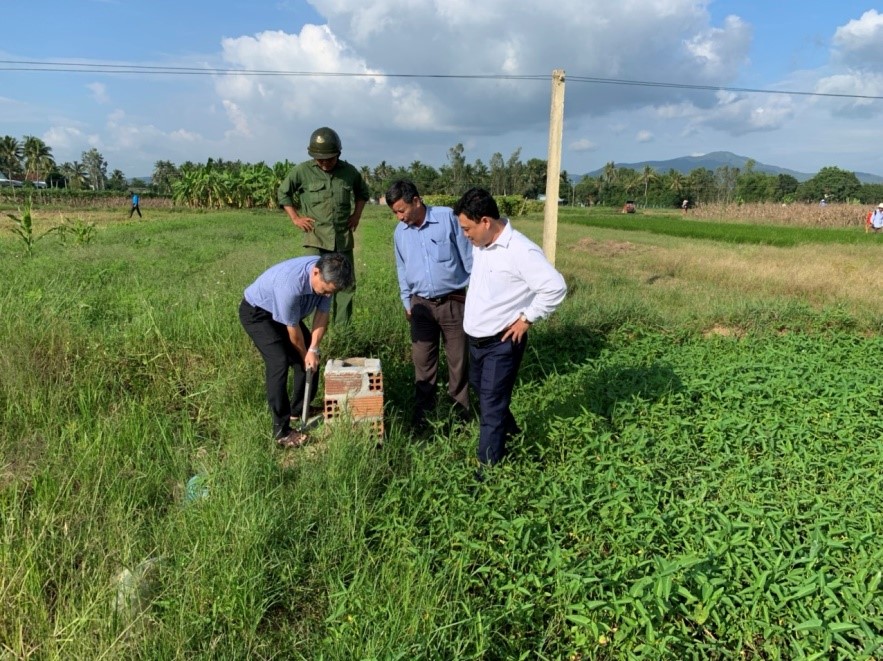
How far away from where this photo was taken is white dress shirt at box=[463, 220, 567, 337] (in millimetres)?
3021

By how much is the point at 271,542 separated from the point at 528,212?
45144 mm

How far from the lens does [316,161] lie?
4988 mm

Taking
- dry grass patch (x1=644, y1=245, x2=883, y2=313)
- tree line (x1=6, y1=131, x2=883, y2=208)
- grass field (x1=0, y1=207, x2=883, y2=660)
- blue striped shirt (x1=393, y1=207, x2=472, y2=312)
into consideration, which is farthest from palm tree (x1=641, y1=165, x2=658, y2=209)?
blue striped shirt (x1=393, y1=207, x2=472, y2=312)

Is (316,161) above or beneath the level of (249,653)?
above

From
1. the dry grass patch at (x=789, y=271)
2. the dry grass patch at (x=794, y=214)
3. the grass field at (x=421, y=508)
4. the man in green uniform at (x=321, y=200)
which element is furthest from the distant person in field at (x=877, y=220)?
the man in green uniform at (x=321, y=200)

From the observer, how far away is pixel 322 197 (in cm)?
507

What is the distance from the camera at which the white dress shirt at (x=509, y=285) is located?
3021 millimetres

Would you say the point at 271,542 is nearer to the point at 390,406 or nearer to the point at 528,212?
the point at 390,406

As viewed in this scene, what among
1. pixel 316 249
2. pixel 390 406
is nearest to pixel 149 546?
pixel 390 406

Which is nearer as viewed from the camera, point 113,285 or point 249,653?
point 249,653

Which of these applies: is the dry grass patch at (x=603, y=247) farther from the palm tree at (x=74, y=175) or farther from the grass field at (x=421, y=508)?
the palm tree at (x=74, y=175)

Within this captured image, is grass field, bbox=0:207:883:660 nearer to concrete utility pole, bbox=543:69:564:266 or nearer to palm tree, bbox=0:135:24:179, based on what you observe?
concrete utility pole, bbox=543:69:564:266

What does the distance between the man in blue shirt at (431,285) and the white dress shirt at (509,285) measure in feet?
2.29

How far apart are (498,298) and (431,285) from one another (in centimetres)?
91
